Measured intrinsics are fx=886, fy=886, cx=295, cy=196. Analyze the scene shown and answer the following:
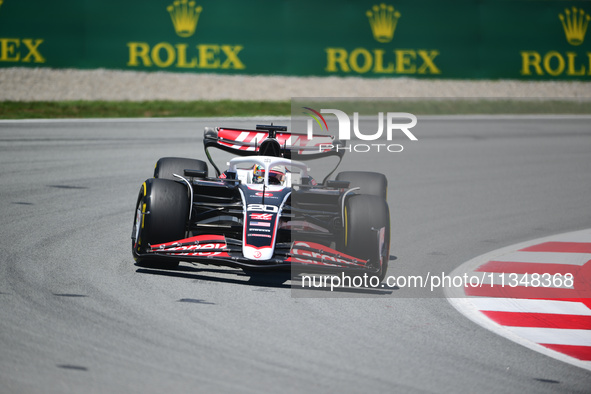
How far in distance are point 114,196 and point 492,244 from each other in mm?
4316

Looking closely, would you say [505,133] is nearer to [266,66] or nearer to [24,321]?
[266,66]

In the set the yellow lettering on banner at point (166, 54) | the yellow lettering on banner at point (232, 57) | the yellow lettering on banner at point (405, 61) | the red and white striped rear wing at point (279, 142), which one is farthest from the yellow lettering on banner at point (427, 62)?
the red and white striped rear wing at point (279, 142)

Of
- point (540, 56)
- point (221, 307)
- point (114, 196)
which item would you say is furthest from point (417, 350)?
point (540, 56)

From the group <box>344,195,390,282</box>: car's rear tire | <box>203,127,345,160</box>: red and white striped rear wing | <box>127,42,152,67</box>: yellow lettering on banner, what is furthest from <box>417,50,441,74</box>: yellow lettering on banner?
<box>344,195,390,282</box>: car's rear tire

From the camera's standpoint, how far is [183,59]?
19000 mm

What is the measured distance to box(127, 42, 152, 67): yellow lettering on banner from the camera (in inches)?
739

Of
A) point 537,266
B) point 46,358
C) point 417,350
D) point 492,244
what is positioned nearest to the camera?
point 46,358

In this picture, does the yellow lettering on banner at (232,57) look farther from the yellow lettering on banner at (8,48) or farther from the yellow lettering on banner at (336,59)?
the yellow lettering on banner at (8,48)

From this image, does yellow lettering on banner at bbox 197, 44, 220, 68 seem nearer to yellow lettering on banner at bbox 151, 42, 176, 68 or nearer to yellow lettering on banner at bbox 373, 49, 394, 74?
yellow lettering on banner at bbox 151, 42, 176, 68

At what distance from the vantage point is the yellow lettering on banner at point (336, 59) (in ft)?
65.0

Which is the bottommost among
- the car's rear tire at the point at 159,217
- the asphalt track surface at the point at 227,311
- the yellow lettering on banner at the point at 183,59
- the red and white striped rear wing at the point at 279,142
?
the asphalt track surface at the point at 227,311

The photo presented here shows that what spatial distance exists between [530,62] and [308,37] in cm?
525

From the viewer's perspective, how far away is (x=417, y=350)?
5188 mm

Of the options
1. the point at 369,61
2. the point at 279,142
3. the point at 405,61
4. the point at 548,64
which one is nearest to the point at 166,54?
the point at 369,61
